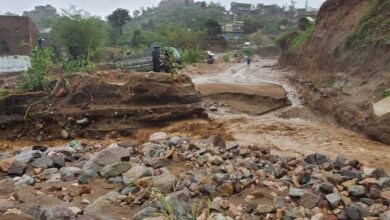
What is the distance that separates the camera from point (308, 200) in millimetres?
4258

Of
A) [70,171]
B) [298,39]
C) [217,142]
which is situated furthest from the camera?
[298,39]

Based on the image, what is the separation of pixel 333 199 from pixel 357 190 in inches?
Result: 17.8

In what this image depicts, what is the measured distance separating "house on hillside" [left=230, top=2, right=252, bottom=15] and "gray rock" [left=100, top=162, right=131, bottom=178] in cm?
7617

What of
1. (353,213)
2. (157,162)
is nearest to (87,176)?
(157,162)

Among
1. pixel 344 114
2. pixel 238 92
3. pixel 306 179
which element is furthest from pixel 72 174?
pixel 238 92

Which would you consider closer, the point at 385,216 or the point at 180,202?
the point at 385,216

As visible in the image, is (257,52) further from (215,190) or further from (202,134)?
(215,190)

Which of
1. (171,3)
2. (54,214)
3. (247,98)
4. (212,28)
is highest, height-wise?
(171,3)

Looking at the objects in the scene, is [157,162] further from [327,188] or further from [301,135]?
[301,135]

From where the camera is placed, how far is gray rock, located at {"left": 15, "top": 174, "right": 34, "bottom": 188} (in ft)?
16.2

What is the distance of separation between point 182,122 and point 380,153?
4.05 metres

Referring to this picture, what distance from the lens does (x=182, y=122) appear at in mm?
9109

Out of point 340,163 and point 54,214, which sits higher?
point 54,214

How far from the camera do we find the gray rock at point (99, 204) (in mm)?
3995
